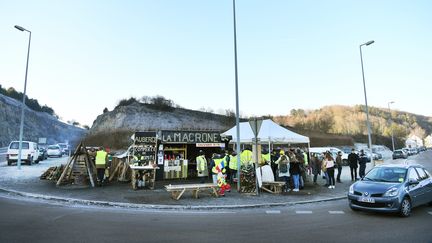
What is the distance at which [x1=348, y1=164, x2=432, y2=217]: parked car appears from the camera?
8781mm

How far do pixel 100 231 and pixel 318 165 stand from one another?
14182mm

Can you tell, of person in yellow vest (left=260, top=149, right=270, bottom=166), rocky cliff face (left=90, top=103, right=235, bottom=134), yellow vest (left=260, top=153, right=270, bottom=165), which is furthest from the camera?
rocky cliff face (left=90, top=103, right=235, bottom=134)

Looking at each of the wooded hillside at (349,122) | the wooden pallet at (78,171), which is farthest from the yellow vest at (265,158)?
the wooded hillside at (349,122)

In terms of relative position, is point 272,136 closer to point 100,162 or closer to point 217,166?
point 217,166

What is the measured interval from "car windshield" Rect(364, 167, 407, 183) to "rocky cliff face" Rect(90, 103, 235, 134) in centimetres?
5234

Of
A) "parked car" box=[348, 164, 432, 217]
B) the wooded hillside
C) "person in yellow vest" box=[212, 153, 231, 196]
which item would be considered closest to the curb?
"person in yellow vest" box=[212, 153, 231, 196]

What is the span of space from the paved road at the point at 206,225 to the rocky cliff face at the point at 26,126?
81134mm

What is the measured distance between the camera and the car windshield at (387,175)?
9.78m

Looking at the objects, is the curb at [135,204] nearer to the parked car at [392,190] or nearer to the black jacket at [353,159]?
the parked car at [392,190]

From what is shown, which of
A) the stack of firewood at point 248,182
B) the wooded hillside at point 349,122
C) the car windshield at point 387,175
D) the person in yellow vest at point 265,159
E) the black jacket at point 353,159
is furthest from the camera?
the wooded hillside at point 349,122

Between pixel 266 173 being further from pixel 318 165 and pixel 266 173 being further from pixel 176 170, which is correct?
pixel 176 170

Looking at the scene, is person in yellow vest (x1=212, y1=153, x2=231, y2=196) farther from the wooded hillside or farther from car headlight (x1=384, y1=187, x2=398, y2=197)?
the wooded hillside

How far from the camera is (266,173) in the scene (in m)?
14.6

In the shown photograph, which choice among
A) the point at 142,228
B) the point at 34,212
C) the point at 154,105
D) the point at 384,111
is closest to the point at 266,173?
the point at 142,228
